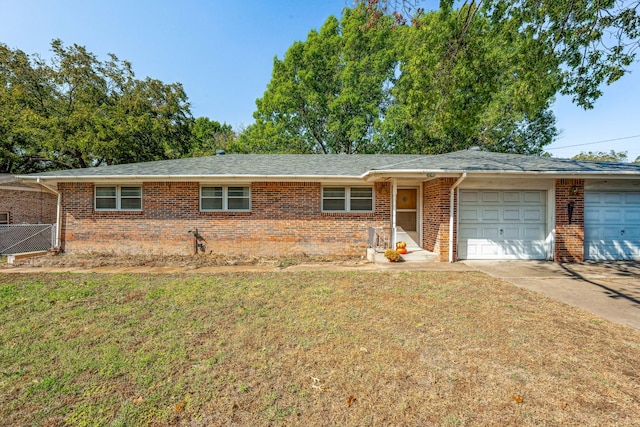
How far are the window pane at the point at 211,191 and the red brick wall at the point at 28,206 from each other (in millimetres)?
9475

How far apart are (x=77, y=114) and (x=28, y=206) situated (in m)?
9.20

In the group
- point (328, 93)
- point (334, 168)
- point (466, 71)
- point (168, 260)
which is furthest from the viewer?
point (328, 93)

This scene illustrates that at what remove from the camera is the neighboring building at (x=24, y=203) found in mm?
11969

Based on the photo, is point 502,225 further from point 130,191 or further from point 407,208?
point 130,191

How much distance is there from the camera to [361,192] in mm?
9820

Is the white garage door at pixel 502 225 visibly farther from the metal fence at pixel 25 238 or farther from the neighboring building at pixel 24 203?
the neighboring building at pixel 24 203

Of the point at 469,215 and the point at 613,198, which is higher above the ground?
the point at 613,198

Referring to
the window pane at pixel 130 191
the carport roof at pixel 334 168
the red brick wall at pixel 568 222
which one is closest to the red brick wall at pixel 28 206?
the carport roof at pixel 334 168

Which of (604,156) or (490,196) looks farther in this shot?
(604,156)

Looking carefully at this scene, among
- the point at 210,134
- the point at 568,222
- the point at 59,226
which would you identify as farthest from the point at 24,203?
the point at 210,134

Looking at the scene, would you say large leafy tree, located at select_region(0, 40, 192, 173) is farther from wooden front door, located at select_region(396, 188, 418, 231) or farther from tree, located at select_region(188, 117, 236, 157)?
wooden front door, located at select_region(396, 188, 418, 231)

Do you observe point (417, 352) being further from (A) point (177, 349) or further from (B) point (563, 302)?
(B) point (563, 302)

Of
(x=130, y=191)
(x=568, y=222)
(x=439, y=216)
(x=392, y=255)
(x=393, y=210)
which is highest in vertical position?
(x=130, y=191)

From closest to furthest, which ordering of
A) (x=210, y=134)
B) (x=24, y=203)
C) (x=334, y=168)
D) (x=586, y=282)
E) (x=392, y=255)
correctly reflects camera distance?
(x=586, y=282) → (x=392, y=255) → (x=334, y=168) → (x=24, y=203) → (x=210, y=134)
